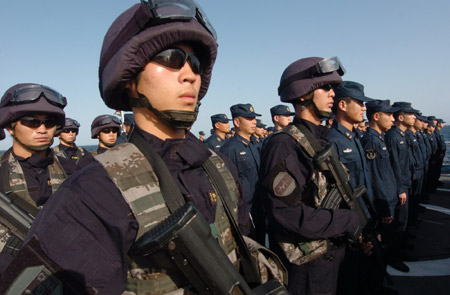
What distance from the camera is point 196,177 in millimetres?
1485

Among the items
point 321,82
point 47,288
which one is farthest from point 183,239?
point 321,82

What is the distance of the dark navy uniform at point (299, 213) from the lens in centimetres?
249

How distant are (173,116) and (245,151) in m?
4.85

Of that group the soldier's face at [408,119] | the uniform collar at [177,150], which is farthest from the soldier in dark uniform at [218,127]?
the uniform collar at [177,150]

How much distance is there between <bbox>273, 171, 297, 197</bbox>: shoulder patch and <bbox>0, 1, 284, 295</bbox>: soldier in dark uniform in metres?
0.79

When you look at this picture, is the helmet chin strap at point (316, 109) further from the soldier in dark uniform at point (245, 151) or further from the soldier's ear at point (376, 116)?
the soldier's ear at point (376, 116)

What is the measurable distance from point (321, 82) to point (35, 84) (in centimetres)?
318

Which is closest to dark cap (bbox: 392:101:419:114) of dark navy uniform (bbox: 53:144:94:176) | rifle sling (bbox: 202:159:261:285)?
rifle sling (bbox: 202:159:261:285)

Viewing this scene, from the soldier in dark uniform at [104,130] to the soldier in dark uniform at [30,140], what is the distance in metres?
4.17

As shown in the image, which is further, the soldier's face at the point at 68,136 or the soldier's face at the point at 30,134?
the soldier's face at the point at 68,136

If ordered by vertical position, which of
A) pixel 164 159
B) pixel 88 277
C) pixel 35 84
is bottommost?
pixel 88 277

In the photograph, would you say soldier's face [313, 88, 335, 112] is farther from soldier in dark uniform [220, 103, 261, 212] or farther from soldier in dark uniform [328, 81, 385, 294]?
soldier in dark uniform [220, 103, 261, 212]

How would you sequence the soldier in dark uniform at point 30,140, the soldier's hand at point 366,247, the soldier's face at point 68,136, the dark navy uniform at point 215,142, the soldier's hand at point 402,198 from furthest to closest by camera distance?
1. the dark navy uniform at point 215,142
2. the soldier's face at point 68,136
3. the soldier's hand at point 402,198
4. the soldier's hand at point 366,247
5. the soldier in dark uniform at point 30,140

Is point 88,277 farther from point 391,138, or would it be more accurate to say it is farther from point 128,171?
point 391,138
